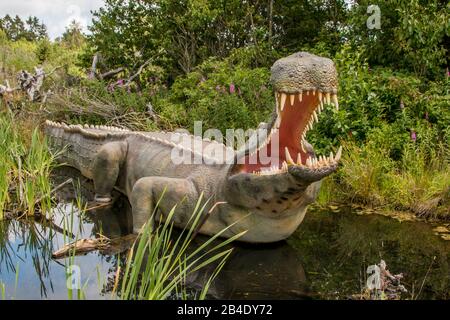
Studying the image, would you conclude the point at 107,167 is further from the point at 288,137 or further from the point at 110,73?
the point at 110,73

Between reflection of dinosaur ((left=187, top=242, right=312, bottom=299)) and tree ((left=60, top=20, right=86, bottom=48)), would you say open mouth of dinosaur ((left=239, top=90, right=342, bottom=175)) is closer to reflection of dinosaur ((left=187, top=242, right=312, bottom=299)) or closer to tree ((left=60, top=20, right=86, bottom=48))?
reflection of dinosaur ((left=187, top=242, right=312, bottom=299))

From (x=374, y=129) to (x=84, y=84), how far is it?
6003 mm

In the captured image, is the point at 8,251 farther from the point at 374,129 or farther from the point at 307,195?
the point at 374,129

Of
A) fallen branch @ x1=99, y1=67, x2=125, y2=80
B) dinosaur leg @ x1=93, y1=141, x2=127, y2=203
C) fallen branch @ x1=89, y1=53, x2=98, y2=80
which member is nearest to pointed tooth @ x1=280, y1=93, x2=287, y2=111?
dinosaur leg @ x1=93, y1=141, x2=127, y2=203

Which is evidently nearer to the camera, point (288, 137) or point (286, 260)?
Answer: point (288, 137)

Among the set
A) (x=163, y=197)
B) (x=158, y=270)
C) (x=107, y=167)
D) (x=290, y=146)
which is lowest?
(x=158, y=270)

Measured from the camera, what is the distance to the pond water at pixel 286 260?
10.0 feet

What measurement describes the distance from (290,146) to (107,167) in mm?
2533

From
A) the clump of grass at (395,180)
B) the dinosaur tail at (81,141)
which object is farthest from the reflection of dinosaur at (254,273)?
the dinosaur tail at (81,141)

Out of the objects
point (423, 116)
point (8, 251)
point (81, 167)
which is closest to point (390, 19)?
point (423, 116)

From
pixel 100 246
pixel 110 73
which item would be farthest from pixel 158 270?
pixel 110 73

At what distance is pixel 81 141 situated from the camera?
20.7 feet

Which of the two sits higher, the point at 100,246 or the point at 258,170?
the point at 258,170

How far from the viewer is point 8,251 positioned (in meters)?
3.82
